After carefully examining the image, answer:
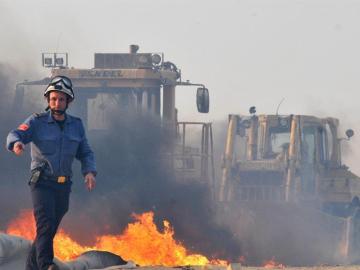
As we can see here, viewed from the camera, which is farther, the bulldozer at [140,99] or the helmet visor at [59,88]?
the bulldozer at [140,99]

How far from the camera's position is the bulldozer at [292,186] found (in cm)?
2081

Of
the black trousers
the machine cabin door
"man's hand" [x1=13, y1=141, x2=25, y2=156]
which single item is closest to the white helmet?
"man's hand" [x1=13, y1=141, x2=25, y2=156]

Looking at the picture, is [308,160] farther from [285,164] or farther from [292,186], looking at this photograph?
[292,186]

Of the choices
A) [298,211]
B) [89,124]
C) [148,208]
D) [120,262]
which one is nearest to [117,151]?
[89,124]

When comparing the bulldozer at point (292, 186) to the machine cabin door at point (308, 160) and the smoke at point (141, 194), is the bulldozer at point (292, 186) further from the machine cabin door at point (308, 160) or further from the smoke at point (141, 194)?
the smoke at point (141, 194)

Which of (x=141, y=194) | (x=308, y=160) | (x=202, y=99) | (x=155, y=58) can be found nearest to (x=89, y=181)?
(x=202, y=99)

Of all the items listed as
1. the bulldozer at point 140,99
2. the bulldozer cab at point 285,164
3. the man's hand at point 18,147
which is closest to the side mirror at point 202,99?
the bulldozer at point 140,99

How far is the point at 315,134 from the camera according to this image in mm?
23203

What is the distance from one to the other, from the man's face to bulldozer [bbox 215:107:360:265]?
12.6 metres

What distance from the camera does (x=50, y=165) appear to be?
25.4 feet

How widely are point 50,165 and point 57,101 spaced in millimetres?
492

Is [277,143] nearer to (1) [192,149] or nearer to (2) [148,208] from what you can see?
(1) [192,149]

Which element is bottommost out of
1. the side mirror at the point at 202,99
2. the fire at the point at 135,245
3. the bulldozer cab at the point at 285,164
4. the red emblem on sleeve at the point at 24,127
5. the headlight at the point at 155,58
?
the fire at the point at 135,245

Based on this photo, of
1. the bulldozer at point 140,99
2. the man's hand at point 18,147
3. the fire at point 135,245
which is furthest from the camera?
the bulldozer at point 140,99
